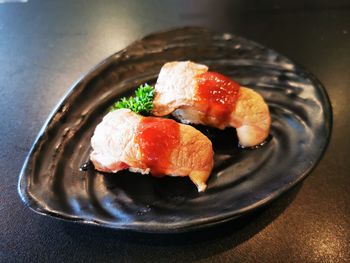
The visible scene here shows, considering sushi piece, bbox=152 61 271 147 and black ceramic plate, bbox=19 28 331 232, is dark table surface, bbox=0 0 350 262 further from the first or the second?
sushi piece, bbox=152 61 271 147

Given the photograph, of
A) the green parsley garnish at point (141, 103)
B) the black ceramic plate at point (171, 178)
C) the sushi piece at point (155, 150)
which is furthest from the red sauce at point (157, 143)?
the green parsley garnish at point (141, 103)

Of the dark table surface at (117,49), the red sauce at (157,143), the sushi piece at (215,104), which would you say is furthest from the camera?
the sushi piece at (215,104)

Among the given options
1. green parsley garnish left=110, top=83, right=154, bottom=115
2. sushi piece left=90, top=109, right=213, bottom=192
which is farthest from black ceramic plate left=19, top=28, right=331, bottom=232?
green parsley garnish left=110, top=83, right=154, bottom=115

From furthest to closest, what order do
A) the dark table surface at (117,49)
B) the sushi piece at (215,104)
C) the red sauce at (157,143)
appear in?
the sushi piece at (215,104)
the red sauce at (157,143)
the dark table surface at (117,49)

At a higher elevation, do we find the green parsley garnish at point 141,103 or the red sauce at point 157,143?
the green parsley garnish at point 141,103

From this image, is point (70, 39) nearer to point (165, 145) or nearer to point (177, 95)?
point (177, 95)

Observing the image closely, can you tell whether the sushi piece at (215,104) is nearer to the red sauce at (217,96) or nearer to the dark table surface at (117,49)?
the red sauce at (217,96)

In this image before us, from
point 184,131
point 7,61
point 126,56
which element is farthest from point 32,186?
point 7,61
